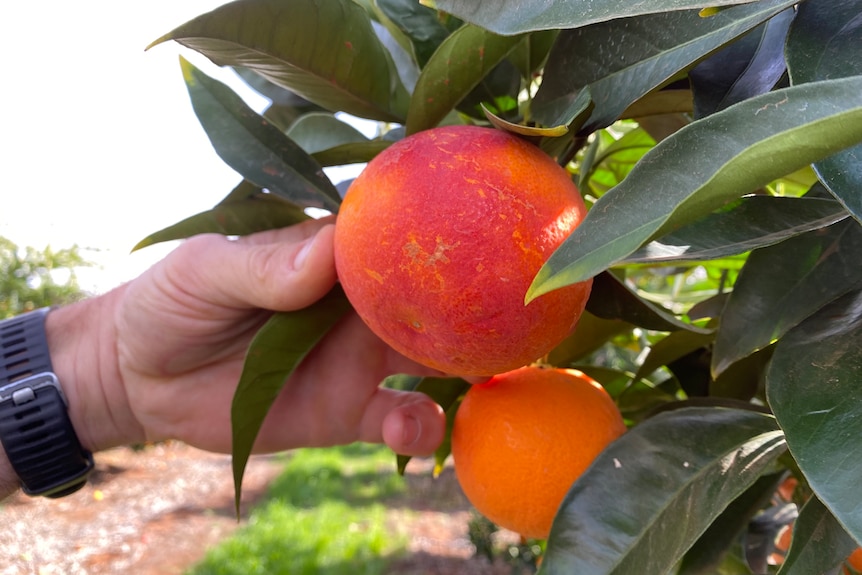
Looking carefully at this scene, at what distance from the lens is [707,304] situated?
55 centimetres

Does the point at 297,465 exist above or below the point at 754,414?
below

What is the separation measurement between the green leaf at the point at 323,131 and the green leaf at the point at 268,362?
0.18 metres

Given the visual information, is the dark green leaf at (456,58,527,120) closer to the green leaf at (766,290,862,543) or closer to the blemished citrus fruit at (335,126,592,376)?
the blemished citrus fruit at (335,126,592,376)

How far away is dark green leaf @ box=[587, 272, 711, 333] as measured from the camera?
446 mm

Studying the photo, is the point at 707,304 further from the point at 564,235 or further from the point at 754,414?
the point at 564,235

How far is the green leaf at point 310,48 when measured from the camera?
396mm

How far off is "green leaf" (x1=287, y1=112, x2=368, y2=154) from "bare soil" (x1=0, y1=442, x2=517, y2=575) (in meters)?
4.55

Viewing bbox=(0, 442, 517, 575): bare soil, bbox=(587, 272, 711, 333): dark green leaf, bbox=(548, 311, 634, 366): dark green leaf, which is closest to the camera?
bbox=(587, 272, 711, 333): dark green leaf

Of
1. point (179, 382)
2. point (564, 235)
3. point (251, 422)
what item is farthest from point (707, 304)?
point (179, 382)

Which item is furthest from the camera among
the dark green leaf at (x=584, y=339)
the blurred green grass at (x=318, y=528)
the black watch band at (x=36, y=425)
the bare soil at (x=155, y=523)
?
the bare soil at (x=155, y=523)

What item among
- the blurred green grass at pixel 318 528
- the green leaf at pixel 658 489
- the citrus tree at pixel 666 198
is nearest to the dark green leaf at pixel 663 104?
the citrus tree at pixel 666 198

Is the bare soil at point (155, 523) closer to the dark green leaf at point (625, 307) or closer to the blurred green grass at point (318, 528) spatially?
the blurred green grass at point (318, 528)

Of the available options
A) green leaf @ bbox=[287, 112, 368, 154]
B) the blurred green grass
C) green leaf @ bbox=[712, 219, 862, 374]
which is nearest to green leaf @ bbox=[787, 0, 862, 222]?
→ green leaf @ bbox=[712, 219, 862, 374]

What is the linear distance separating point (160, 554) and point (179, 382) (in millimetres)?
5193
